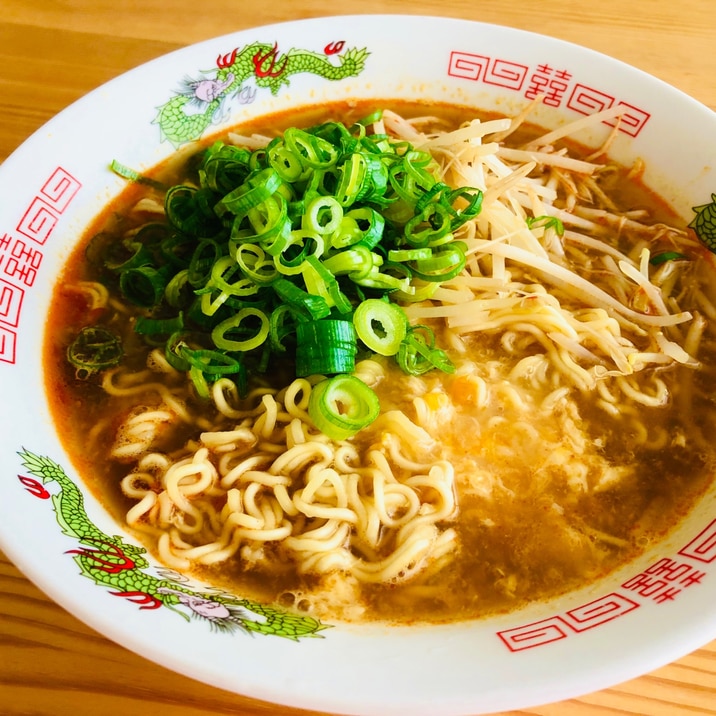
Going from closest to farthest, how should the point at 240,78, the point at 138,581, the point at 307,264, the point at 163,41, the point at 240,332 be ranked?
the point at 138,581
the point at 307,264
the point at 240,332
the point at 240,78
the point at 163,41

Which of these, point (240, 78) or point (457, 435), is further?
point (240, 78)

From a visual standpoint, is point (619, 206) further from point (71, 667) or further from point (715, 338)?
point (71, 667)

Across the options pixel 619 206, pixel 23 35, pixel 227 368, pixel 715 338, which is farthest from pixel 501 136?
pixel 23 35

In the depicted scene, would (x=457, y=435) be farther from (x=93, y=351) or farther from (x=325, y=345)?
(x=93, y=351)

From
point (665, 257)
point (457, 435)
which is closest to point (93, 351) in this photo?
point (457, 435)

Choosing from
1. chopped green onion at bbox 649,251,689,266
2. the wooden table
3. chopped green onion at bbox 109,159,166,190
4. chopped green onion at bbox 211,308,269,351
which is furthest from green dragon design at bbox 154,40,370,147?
chopped green onion at bbox 649,251,689,266

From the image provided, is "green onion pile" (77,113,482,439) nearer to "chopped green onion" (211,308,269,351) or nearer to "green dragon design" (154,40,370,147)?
"chopped green onion" (211,308,269,351)

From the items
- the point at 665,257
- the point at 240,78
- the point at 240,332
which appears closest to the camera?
the point at 240,332
